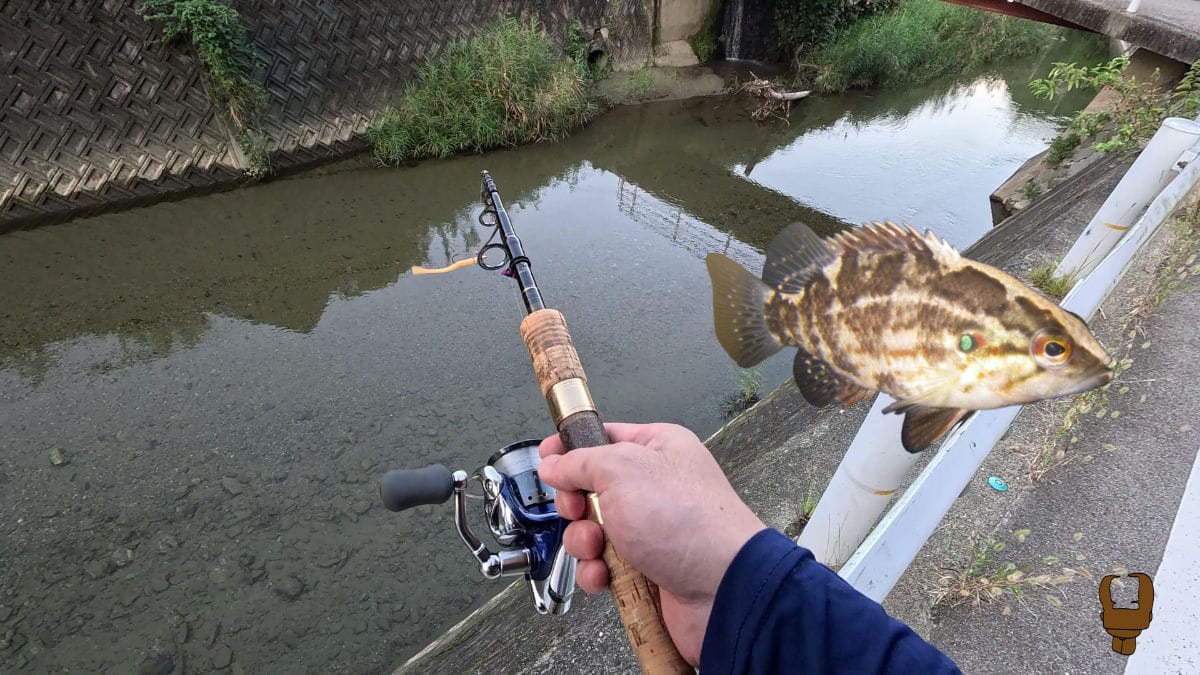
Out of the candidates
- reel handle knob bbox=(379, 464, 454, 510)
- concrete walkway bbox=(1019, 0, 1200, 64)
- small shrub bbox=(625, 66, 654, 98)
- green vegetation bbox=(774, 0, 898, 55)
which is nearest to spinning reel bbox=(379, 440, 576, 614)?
reel handle knob bbox=(379, 464, 454, 510)

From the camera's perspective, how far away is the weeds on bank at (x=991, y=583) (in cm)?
200

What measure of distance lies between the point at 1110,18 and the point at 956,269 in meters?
6.39

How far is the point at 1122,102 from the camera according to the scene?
14.3ft

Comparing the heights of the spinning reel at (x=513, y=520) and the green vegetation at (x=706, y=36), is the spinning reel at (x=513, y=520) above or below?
above

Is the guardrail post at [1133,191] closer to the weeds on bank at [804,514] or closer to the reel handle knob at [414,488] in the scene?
the weeds on bank at [804,514]

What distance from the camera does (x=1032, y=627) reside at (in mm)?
1928

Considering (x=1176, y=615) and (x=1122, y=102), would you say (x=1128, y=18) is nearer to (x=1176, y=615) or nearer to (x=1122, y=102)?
(x=1122, y=102)

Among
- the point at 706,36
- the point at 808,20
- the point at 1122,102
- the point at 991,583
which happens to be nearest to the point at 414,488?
the point at 991,583

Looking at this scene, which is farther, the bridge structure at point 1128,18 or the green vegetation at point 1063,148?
the green vegetation at point 1063,148

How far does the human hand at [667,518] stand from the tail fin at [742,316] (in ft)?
0.89

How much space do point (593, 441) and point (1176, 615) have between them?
1.67 m

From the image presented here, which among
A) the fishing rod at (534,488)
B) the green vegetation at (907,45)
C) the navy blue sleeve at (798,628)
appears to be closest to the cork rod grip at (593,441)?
the fishing rod at (534,488)

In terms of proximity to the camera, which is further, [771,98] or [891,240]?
[771,98]

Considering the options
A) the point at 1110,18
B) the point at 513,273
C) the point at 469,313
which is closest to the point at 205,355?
the point at 469,313
